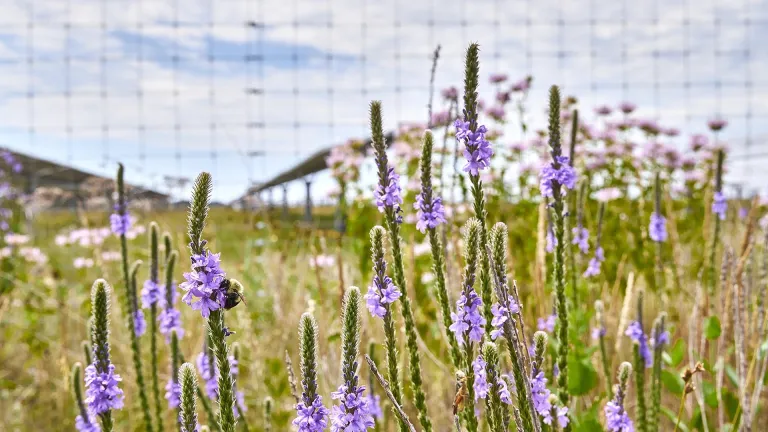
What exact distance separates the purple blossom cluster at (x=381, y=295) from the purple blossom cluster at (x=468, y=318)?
0.41 ft

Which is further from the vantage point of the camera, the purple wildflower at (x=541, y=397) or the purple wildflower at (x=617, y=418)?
the purple wildflower at (x=617, y=418)

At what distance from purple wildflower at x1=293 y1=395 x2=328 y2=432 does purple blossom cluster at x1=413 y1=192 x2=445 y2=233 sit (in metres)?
0.47

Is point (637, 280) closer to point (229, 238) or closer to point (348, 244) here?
point (348, 244)

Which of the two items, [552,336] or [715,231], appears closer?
[552,336]

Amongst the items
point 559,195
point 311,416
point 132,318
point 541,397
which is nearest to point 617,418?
point 541,397

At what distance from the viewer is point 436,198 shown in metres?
1.58

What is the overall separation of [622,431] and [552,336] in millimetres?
981

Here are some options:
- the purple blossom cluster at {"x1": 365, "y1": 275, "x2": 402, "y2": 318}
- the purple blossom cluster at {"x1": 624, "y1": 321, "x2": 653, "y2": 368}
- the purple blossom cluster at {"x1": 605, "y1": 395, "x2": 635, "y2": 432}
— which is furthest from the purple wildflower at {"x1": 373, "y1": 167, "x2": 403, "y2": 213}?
the purple blossom cluster at {"x1": 624, "y1": 321, "x2": 653, "y2": 368}

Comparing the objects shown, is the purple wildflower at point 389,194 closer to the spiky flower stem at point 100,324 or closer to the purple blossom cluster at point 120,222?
the spiky flower stem at point 100,324

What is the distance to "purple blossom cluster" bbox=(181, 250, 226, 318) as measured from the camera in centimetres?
106

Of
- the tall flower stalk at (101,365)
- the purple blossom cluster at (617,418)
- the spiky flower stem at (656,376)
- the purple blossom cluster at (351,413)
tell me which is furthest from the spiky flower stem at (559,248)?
the tall flower stalk at (101,365)

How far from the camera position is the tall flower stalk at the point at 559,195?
169cm

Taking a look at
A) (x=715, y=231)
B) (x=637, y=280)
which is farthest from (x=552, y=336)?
(x=637, y=280)

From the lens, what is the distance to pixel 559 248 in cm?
173
